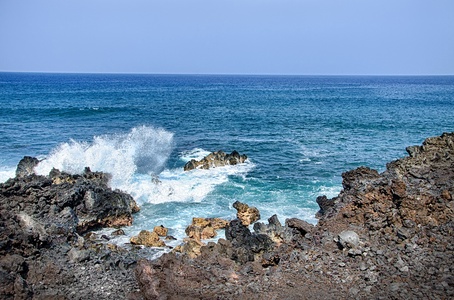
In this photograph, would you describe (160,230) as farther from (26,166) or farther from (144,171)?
(26,166)

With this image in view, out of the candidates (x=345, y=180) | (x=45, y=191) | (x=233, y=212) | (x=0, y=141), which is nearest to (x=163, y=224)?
(x=233, y=212)

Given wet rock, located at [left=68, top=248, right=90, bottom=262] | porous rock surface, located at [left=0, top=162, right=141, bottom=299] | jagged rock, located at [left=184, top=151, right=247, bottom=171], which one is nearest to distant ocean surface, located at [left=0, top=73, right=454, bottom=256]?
jagged rock, located at [left=184, top=151, right=247, bottom=171]

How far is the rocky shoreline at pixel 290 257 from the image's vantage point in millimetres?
14555

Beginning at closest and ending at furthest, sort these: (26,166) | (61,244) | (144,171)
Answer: (61,244) < (26,166) < (144,171)

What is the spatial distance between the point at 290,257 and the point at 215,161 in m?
23.5

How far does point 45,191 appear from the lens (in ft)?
78.1

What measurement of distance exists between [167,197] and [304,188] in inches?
424

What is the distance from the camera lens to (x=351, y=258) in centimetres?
1592

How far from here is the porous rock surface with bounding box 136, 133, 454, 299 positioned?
1435cm

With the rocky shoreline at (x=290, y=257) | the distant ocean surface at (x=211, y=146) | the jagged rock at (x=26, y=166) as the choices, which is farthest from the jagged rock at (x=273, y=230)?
the jagged rock at (x=26, y=166)

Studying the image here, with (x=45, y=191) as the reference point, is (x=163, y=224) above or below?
below

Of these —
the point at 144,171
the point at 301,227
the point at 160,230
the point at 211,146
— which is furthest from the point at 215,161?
the point at 301,227

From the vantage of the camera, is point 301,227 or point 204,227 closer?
point 301,227

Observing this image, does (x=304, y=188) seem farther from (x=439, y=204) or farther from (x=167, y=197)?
(x=439, y=204)
